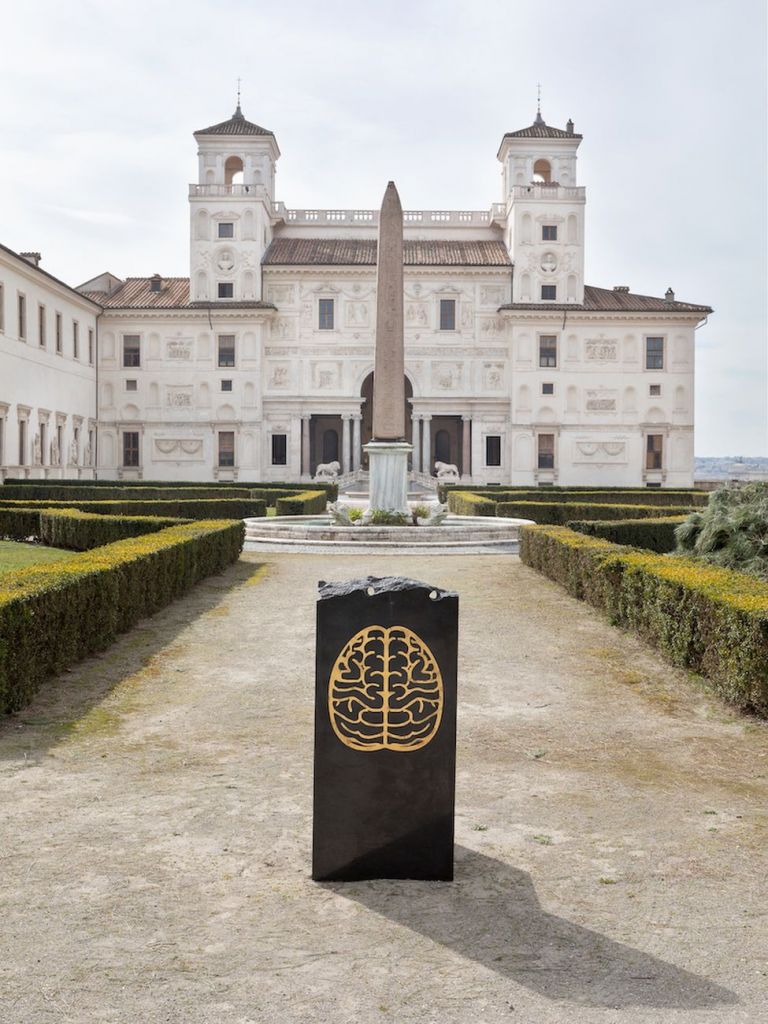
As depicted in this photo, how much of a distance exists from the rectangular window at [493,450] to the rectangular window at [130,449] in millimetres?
16745

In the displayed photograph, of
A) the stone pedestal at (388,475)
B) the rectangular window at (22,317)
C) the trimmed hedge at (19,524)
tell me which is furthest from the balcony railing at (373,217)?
the trimmed hedge at (19,524)

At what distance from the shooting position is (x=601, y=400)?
153ft

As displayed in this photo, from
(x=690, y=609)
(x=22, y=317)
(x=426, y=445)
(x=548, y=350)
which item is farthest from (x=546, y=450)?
(x=690, y=609)

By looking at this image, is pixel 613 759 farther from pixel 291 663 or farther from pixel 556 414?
pixel 556 414

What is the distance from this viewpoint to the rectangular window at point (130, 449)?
153 ft

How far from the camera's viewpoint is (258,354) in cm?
4612

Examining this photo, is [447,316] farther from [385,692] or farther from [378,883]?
[378,883]

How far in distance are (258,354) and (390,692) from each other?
43579 mm

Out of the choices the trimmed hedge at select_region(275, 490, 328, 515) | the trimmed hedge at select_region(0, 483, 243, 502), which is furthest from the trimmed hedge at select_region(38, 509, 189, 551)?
the trimmed hedge at select_region(0, 483, 243, 502)

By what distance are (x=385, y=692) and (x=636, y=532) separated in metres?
13.6

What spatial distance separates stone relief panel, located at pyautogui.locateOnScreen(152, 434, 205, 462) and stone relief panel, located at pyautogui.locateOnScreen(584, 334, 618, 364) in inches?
742

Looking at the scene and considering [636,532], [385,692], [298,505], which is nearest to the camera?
[385,692]

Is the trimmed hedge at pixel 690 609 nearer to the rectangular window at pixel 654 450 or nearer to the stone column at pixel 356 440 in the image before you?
the stone column at pixel 356 440

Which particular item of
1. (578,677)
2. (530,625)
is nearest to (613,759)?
(578,677)
